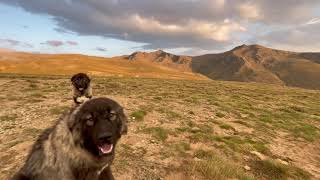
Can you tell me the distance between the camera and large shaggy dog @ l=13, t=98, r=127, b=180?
8469mm

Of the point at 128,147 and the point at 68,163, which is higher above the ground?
the point at 68,163

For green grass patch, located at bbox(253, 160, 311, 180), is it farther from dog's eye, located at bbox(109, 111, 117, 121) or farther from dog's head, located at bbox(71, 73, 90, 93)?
dog's eye, located at bbox(109, 111, 117, 121)

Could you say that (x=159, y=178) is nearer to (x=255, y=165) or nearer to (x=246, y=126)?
(x=255, y=165)

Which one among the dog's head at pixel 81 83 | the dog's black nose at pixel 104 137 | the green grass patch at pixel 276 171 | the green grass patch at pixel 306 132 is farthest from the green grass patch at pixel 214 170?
the green grass patch at pixel 306 132

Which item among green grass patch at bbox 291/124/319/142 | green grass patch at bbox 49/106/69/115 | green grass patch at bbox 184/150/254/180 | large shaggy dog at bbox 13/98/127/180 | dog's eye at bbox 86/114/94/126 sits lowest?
green grass patch at bbox 291/124/319/142

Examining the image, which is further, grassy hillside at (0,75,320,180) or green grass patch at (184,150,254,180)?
grassy hillside at (0,75,320,180)

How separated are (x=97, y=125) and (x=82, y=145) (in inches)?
24.5

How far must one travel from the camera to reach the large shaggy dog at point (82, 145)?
8469 mm

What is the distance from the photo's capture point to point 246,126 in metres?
22.8

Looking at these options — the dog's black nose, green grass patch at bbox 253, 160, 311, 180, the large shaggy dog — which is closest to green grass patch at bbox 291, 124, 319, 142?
green grass patch at bbox 253, 160, 311, 180

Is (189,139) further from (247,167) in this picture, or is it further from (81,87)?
(81,87)

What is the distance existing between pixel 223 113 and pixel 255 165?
25.5ft

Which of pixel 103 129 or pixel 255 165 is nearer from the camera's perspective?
pixel 103 129

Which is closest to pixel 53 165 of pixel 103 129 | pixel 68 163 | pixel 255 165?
pixel 68 163
